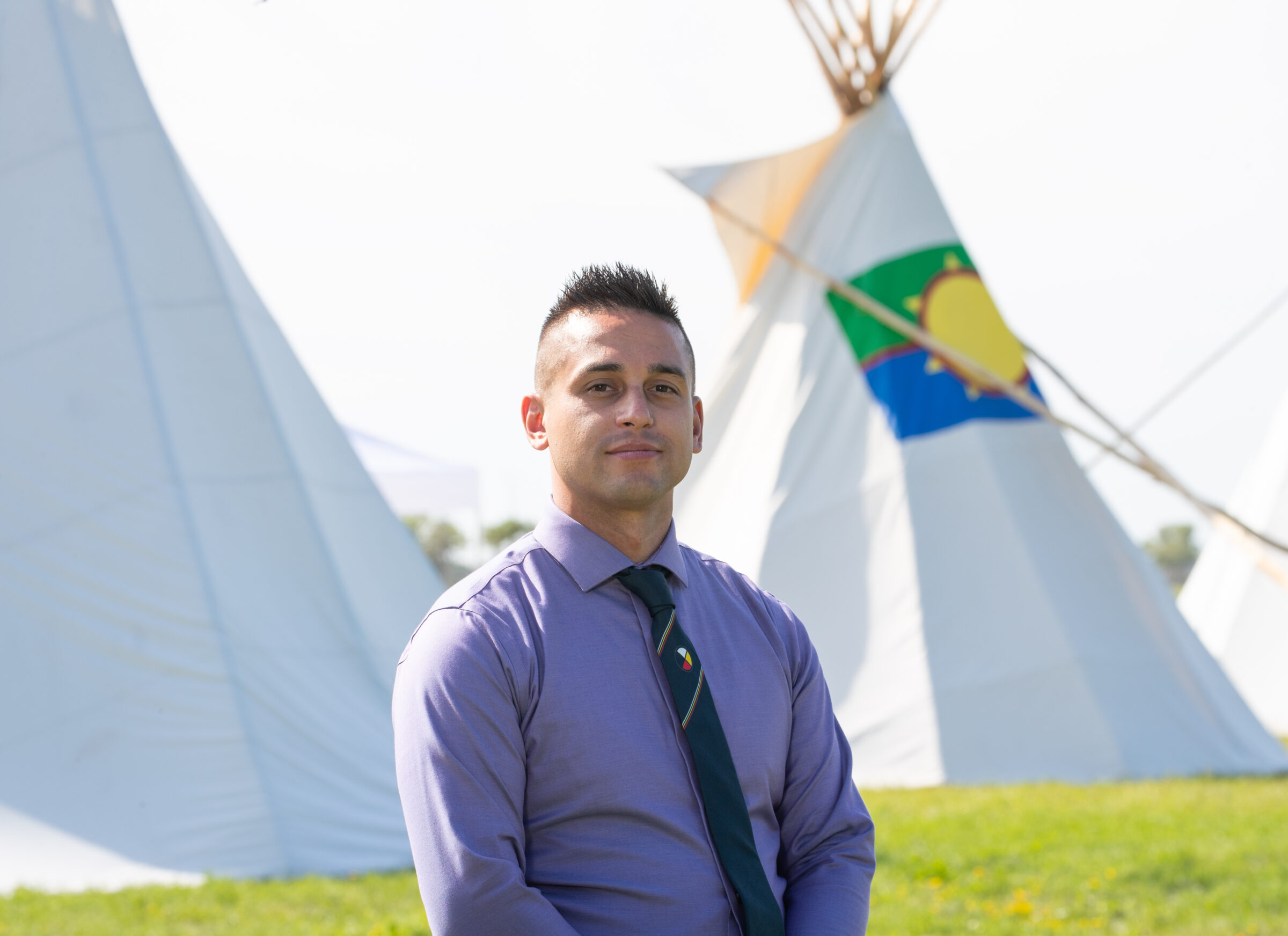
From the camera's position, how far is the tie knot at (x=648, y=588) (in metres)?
1.45

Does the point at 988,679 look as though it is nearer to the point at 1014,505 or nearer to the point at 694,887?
the point at 1014,505

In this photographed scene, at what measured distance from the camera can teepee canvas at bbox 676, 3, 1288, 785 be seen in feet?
20.5

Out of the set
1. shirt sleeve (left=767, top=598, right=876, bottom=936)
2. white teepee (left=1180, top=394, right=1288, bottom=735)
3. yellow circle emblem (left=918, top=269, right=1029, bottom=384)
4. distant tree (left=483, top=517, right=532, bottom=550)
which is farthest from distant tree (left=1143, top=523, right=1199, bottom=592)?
shirt sleeve (left=767, top=598, right=876, bottom=936)

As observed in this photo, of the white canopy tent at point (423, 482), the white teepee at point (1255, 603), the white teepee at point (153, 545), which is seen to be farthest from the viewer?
the white canopy tent at point (423, 482)

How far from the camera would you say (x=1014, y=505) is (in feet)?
21.7

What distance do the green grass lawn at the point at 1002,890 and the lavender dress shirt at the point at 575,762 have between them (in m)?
2.33

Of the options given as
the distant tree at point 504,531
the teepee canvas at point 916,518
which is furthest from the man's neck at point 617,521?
the distant tree at point 504,531

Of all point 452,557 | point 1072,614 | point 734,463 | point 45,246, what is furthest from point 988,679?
point 452,557

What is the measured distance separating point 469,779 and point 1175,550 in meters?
53.1

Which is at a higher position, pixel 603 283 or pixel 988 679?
pixel 603 283

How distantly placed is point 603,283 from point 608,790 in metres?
0.59

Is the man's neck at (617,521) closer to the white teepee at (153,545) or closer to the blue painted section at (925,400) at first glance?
the white teepee at (153,545)

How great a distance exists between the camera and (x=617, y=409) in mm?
1448

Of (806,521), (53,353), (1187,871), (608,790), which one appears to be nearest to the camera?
(608,790)
